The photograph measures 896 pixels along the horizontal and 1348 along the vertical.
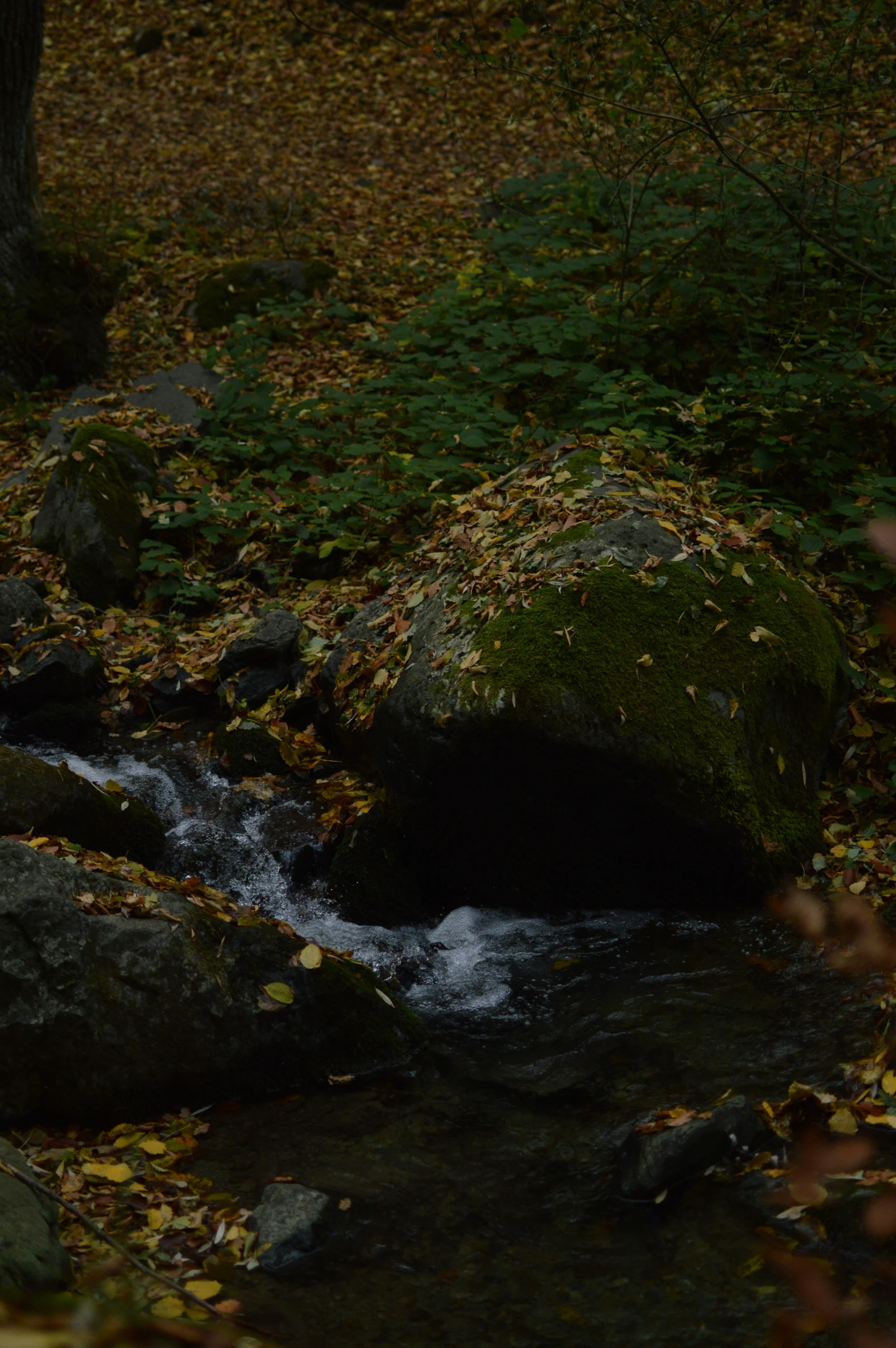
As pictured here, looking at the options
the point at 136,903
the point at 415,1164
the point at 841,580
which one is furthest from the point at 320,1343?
the point at 841,580

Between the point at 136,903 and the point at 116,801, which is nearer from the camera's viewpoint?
the point at 136,903

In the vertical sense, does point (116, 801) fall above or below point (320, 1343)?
above

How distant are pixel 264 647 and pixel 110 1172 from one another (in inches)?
134

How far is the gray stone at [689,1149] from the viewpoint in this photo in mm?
2816

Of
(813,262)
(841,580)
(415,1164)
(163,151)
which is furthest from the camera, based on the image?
(163,151)

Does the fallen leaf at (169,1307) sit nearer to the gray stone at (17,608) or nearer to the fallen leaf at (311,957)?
the fallen leaf at (311,957)

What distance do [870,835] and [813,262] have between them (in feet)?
17.1

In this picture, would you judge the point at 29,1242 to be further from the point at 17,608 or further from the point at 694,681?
the point at 17,608

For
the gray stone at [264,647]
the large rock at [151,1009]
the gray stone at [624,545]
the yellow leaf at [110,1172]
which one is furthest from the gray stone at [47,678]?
the yellow leaf at [110,1172]

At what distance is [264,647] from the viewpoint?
5.98 meters

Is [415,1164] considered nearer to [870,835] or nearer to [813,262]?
[870,835]

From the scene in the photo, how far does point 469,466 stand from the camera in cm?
650

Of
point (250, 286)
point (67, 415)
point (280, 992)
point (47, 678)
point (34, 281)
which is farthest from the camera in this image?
point (250, 286)

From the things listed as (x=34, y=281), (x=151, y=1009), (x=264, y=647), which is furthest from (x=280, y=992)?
(x=34, y=281)
